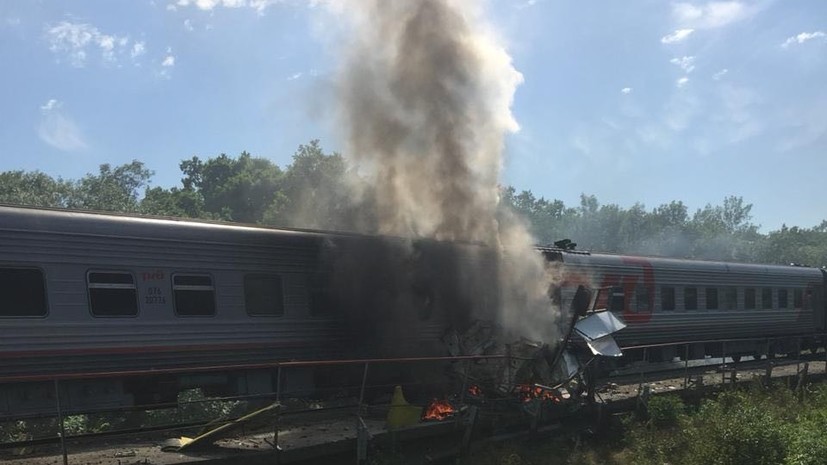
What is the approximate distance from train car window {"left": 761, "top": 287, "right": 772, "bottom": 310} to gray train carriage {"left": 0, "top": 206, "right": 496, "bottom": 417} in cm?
1348

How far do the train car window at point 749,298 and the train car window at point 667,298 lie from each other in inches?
165

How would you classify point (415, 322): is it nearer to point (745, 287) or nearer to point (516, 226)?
point (516, 226)

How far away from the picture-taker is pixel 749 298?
2167 cm

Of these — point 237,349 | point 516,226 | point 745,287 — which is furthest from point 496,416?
point 745,287

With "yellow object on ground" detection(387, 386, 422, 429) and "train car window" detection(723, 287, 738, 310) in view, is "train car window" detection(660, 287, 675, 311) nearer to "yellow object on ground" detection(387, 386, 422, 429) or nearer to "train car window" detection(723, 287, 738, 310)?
"train car window" detection(723, 287, 738, 310)

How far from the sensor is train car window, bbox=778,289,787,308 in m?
22.8

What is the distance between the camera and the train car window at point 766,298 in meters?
22.1

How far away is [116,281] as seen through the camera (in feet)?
32.1

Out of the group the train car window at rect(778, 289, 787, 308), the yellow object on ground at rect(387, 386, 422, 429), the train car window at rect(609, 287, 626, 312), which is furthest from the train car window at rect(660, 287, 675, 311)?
the yellow object on ground at rect(387, 386, 422, 429)

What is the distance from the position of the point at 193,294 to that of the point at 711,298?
51.2 ft

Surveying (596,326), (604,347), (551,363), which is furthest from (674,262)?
(551,363)

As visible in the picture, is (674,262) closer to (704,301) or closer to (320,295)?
(704,301)

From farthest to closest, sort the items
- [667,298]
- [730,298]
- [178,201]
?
[178,201], [730,298], [667,298]

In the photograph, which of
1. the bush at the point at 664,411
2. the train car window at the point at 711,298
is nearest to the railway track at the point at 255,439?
the bush at the point at 664,411
